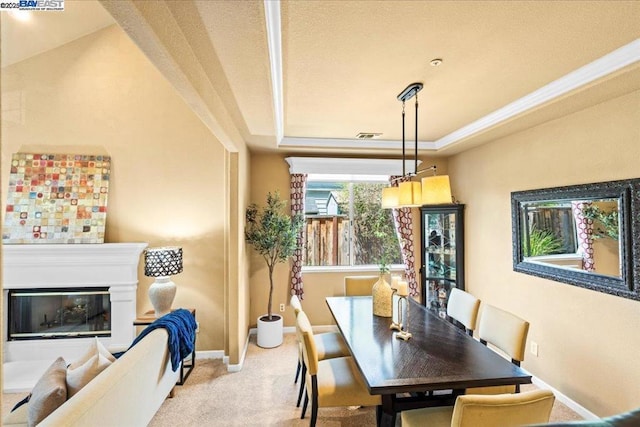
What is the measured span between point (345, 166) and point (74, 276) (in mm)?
3376

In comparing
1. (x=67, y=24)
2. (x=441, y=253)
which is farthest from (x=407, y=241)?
(x=67, y=24)

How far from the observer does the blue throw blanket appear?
7.80ft

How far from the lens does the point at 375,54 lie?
1.93 meters

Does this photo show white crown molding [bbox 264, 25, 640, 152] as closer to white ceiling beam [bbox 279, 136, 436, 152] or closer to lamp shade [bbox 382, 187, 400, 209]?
white ceiling beam [bbox 279, 136, 436, 152]

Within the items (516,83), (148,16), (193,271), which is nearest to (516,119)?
(516,83)

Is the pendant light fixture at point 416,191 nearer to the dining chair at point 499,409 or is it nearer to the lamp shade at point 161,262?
the dining chair at point 499,409

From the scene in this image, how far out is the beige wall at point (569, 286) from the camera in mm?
2230

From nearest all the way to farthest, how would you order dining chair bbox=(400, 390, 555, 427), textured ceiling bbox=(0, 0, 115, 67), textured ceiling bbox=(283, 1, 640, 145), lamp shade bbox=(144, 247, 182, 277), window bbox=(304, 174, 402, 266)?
dining chair bbox=(400, 390, 555, 427) → textured ceiling bbox=(283, 1, 640, 145) → textured ceiling bbox=(0, 0, 115, 67) → lamp shade bbox=(144, 247, 182, 277) → window bbox=(304, 174, 402, 266)

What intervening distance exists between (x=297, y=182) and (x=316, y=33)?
251 centimetres

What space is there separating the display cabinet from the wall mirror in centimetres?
83

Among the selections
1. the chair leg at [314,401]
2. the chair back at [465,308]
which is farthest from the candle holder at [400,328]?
the chair leg at [314,401]

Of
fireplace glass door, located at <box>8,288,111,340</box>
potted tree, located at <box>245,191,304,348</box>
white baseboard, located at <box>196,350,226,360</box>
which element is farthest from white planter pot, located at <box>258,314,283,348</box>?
fireplace glass door, located at <box>8,288,111,340</box>

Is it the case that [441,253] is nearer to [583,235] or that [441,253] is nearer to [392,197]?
[583,235]

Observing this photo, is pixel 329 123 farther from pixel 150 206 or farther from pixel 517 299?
pixel 517 299
